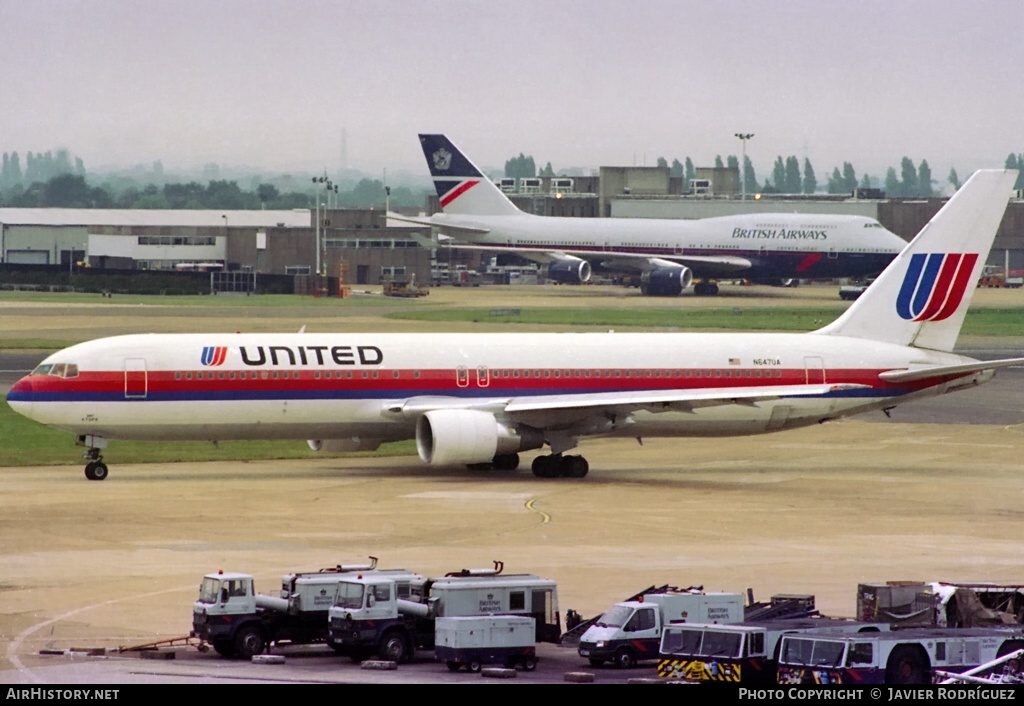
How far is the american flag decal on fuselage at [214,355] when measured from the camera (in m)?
51.1

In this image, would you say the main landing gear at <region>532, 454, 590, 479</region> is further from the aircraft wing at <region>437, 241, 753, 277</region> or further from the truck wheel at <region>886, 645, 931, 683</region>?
the aircraft wing at <region>437, 241, 753, 277</region>

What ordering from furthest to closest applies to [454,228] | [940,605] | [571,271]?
1. [454,228]
2. [571,271]
3. [940,605]

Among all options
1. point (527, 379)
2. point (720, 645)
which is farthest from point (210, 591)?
point (527, 379)

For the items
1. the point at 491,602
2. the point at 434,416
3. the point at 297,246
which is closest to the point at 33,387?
the point at 434,416

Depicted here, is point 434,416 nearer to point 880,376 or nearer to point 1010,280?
point 880,376

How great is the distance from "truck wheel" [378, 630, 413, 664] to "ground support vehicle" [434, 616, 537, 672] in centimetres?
54

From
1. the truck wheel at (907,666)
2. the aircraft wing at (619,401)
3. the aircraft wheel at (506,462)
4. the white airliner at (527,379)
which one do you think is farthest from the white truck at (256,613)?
the aircraft wheel at (506,462)

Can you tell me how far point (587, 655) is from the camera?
87.5 feet

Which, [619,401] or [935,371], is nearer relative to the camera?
[619,401]

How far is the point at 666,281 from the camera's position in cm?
15000

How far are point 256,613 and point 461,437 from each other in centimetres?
2349

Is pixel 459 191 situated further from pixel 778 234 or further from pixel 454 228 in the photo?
pixel 778 234

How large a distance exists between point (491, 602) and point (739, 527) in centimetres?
1562

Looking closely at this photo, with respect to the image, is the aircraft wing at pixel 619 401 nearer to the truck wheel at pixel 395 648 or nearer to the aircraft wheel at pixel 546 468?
the aircraft wheel at pixel 546 468
